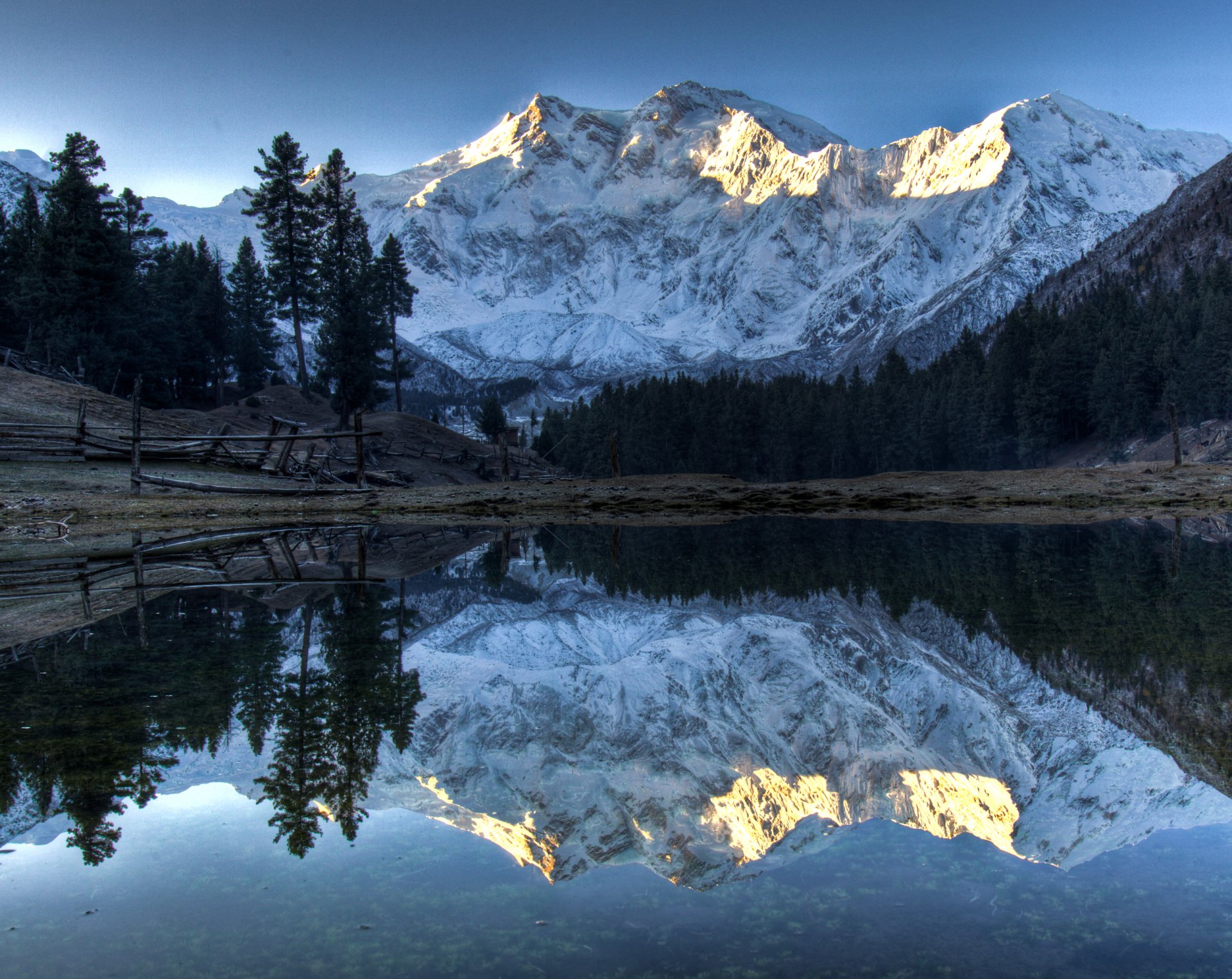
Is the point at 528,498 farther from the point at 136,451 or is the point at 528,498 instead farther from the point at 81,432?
the point at 81,432

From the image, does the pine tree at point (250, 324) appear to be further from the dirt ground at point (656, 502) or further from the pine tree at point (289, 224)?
the dirt ground at point (656, 502)

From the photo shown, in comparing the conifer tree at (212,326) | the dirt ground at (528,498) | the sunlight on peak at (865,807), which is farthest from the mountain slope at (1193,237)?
the sunlight on peak at (865,807)

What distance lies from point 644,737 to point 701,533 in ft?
61.7

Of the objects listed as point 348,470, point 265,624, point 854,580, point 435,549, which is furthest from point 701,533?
point 348,470

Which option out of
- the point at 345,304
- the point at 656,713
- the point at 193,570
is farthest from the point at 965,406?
the point at 656,713

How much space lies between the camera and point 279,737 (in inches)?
279

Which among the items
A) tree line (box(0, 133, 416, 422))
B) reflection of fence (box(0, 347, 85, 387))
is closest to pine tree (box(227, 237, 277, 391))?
tree line (box(0, 133, 416, 422))

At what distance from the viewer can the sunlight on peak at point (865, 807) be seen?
19.0 ft

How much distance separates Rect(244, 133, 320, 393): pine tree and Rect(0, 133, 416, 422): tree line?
0.10m

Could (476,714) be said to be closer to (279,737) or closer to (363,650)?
(279,737)

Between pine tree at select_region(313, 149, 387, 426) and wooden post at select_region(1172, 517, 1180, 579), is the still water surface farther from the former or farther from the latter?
pine tree at select_region(313, 149, 387, 426)

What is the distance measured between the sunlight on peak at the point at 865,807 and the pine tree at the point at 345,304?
5300 centimetres

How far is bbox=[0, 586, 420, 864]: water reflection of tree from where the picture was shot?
593cm

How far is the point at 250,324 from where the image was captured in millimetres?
83375
